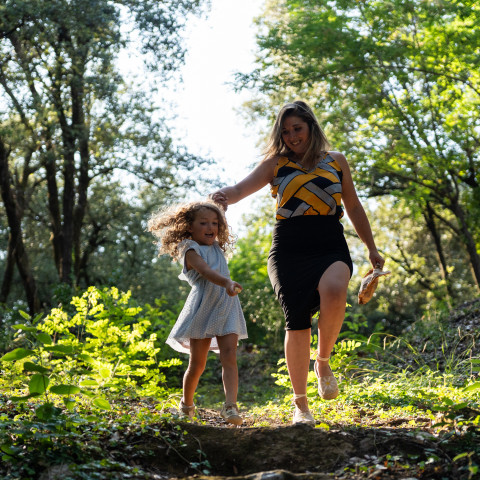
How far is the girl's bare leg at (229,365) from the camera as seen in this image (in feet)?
13.0

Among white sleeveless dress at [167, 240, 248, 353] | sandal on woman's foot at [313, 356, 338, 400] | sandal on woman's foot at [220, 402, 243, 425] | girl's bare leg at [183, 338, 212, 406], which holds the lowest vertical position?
sandal on woman's foot at [220, 402, 243, 425]

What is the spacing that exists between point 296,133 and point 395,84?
11.3 m

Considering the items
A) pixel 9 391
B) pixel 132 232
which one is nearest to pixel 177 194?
pixel 132 232

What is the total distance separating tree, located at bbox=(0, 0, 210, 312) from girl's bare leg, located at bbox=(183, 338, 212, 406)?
8.68 metres

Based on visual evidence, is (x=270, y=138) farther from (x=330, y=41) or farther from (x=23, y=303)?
(x=23, y=303)

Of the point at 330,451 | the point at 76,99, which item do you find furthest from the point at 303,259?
the point at 76,99

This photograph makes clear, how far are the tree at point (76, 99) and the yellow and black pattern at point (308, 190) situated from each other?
339 inches

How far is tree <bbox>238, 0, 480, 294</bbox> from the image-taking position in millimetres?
12625

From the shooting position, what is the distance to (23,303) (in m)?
22.3

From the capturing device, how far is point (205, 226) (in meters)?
4.35

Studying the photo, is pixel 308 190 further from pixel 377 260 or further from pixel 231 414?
pixel 231 414

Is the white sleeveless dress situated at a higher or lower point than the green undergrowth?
higher

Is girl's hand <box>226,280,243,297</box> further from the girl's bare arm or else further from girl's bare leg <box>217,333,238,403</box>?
girl's bare leg <box>217,333,238,403</box>

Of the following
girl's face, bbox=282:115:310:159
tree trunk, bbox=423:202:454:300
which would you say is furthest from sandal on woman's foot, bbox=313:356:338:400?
tree trunk, bbox=423:202:454:300
